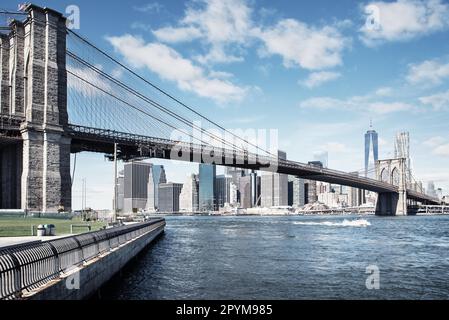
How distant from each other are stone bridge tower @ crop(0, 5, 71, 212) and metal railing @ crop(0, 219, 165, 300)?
114 ft

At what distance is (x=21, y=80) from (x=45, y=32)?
7.02 meters

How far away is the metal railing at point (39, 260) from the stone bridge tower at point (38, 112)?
114 ft

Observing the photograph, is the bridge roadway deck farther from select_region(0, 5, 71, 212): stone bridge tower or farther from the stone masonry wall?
the stone masonry wall

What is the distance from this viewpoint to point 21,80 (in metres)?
54.9

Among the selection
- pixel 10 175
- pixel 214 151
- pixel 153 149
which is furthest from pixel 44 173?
pixel 214 151

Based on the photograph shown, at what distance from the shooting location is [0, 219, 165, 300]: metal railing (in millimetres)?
10406

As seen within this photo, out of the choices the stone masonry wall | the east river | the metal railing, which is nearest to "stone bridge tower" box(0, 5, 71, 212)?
the east river

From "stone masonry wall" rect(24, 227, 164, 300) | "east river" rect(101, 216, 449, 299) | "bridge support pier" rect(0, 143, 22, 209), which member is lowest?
"east river" rect(101, 216, 449, 299)

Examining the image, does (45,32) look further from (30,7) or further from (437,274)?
(437,274)

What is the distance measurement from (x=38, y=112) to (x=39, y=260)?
43.7m

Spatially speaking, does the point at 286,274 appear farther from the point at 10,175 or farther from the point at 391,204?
the point at 391,204

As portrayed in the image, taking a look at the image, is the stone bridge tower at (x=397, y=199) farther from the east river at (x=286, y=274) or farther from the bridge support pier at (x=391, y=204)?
the east river at (x=286, y=274)
